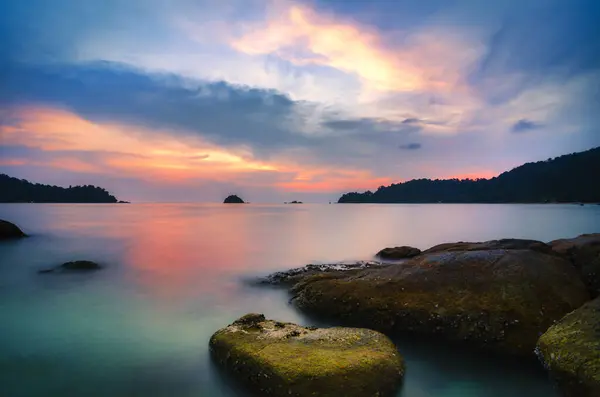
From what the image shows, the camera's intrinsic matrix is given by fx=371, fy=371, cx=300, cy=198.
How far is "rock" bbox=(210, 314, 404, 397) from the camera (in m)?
5.96

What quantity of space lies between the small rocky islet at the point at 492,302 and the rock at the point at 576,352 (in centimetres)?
2

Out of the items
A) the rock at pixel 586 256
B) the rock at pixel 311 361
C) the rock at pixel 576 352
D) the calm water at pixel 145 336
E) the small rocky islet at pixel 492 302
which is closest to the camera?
the rock at pixel 576 352

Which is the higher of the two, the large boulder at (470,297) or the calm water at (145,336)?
the large boulder at (470,297)

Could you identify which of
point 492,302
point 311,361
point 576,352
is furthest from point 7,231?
point 576,352

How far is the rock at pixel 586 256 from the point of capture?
30.0ft

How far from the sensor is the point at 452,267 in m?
9.94

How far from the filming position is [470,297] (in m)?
8.90

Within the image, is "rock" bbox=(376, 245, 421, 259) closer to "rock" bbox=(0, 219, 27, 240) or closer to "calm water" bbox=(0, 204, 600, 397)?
"calm water" bbox=(0, 204, 600, 397)

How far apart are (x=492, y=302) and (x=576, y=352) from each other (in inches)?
97.7

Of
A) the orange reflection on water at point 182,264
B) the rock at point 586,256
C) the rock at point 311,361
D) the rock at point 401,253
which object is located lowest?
the orange reflection on water at point 182,264

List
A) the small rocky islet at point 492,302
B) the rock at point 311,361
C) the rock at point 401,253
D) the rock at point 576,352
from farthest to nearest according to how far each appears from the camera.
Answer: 1. the rock at point 401,253
2. the small rocky islet at point 492,302
3. the rock at point 311,361
4. the rock at point 576,352

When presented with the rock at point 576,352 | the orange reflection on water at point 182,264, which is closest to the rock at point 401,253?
the orange reflection on water at point 182,264

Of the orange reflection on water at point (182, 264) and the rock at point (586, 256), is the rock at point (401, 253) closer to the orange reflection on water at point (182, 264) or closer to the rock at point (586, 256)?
the orange reflection on water at point (182, 264)

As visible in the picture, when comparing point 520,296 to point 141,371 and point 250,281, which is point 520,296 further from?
point 250,281
